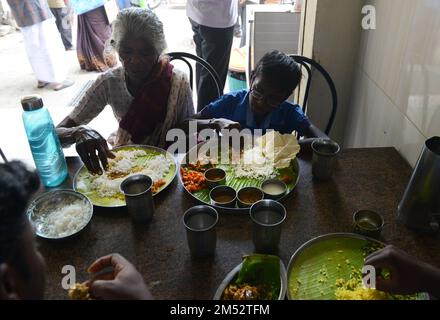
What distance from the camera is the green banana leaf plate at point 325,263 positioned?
96cm

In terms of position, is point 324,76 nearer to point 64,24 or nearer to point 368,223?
point 368,223

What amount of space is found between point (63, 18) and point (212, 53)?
3.65 m

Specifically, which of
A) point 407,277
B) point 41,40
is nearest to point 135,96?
point 407,277

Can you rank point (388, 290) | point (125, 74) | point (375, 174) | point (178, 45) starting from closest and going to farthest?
point (388, 290) < point (375, 174) < point (125, 74) < point (178, 45)

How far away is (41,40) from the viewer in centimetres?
426

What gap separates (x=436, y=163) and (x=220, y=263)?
69 centimetres

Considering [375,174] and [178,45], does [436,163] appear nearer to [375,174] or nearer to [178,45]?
[375,174]

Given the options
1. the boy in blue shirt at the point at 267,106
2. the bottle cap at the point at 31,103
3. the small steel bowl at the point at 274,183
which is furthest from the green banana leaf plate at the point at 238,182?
the bottle cap at the point at 31,103

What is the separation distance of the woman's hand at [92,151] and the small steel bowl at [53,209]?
161 millimetres

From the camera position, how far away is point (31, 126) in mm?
1285

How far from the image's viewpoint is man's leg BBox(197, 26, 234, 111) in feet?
9.67

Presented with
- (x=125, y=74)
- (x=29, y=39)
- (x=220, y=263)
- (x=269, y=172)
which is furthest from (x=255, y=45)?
(x=29, y=39)

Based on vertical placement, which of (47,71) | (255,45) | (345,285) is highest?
(255,45)

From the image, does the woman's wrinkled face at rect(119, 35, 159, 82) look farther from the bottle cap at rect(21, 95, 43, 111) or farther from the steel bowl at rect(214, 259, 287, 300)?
the steel bowl at rect(214, 259, 287, 300)
